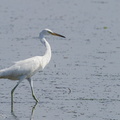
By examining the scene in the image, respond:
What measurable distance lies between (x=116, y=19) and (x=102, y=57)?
8500 millimetres

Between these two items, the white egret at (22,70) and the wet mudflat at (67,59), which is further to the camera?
the white egret at (22,70)

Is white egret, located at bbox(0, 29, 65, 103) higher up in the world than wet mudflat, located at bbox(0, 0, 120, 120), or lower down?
higher up

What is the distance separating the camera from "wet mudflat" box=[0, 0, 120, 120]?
481 inches

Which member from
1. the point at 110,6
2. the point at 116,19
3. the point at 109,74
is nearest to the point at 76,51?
the point at 109,74

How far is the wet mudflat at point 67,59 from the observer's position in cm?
1222

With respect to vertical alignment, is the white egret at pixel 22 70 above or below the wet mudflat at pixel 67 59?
above

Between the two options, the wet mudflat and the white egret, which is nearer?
the wet mudflat

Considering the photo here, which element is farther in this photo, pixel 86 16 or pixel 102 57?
pixel 86 16

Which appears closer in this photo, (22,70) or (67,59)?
(22,70)

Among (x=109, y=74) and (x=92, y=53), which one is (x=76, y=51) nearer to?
(x=92, y=53)

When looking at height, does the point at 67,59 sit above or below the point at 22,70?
below

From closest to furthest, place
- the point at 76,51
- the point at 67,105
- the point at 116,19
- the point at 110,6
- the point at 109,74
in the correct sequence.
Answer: the point at 67,105 < the point at 109,74 < the point at 76,51 < the point at 116,19 < the point at 110,6

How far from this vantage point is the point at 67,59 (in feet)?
56.5

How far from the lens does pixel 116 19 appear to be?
1016 inches
